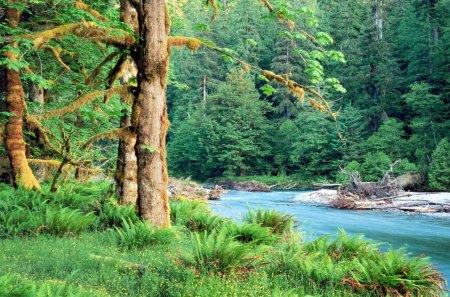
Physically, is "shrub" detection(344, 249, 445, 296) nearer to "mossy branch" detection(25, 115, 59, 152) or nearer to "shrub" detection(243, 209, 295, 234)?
"shrub" detection(243, 209, 295, 234)

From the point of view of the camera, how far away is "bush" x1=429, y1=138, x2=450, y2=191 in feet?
105

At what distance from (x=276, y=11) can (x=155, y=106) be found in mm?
3080

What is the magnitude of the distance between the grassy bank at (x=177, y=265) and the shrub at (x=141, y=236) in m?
0.02

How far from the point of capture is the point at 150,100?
29.6 ft

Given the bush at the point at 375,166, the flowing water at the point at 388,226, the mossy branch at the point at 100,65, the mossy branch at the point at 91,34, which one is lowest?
the flowing water at the point at 388,226

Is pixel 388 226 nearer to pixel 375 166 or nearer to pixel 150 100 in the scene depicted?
pixel 150 100

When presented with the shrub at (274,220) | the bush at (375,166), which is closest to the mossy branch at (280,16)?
the shrub at (274,220)

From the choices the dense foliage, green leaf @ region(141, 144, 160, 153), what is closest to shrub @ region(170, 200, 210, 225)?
green leaf @ region(141, 144, 160, 153)

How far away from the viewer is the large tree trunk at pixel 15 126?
1280 cm

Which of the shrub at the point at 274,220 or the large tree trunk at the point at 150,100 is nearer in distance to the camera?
the large tree trunk at the point at 150,100

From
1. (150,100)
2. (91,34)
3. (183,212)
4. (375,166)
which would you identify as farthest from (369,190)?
(91,34)

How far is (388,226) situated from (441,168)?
48.6ft

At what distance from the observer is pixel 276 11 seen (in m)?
9.29

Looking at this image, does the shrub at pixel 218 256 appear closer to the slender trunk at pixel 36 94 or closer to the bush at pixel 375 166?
the slender trunk at pixel 36 94
